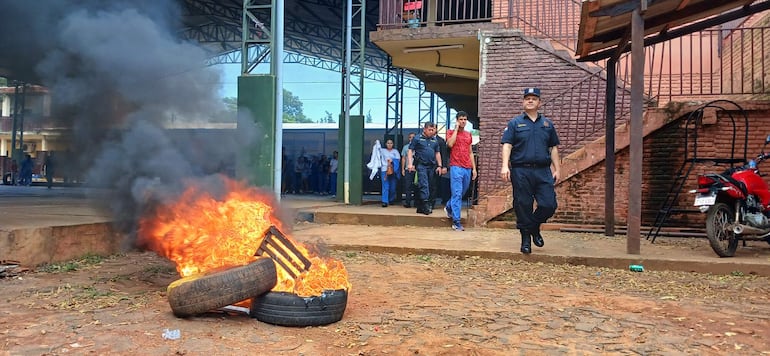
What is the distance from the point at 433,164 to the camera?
9.91 m

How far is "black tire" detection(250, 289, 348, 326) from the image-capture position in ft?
11.2

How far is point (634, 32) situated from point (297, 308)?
4.96 m

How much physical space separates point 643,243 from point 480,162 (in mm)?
3626

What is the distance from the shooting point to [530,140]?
6.04m

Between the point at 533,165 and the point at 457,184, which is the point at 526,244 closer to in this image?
the point at 533,165

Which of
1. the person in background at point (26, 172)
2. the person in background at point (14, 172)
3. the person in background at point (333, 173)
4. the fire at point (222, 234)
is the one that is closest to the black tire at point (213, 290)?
the fire at point (222, 234)

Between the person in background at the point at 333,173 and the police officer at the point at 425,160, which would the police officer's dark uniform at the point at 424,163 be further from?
the person in background at the point at 333,173

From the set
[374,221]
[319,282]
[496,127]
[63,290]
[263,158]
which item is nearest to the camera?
[319,282]

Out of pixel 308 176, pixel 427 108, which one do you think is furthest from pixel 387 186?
pixel 427 108

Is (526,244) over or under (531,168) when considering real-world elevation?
under

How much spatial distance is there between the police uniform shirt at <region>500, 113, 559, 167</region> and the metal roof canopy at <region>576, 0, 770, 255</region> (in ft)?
3.06

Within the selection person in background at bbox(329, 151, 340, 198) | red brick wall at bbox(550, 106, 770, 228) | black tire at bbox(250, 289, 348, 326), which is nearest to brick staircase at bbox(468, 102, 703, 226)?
red brick wall at bbox(550, 106, 770, 228)

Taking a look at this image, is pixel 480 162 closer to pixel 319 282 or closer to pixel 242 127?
pixel 242 127

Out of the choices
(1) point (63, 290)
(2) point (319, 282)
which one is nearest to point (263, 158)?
(1) point (63, 290)
